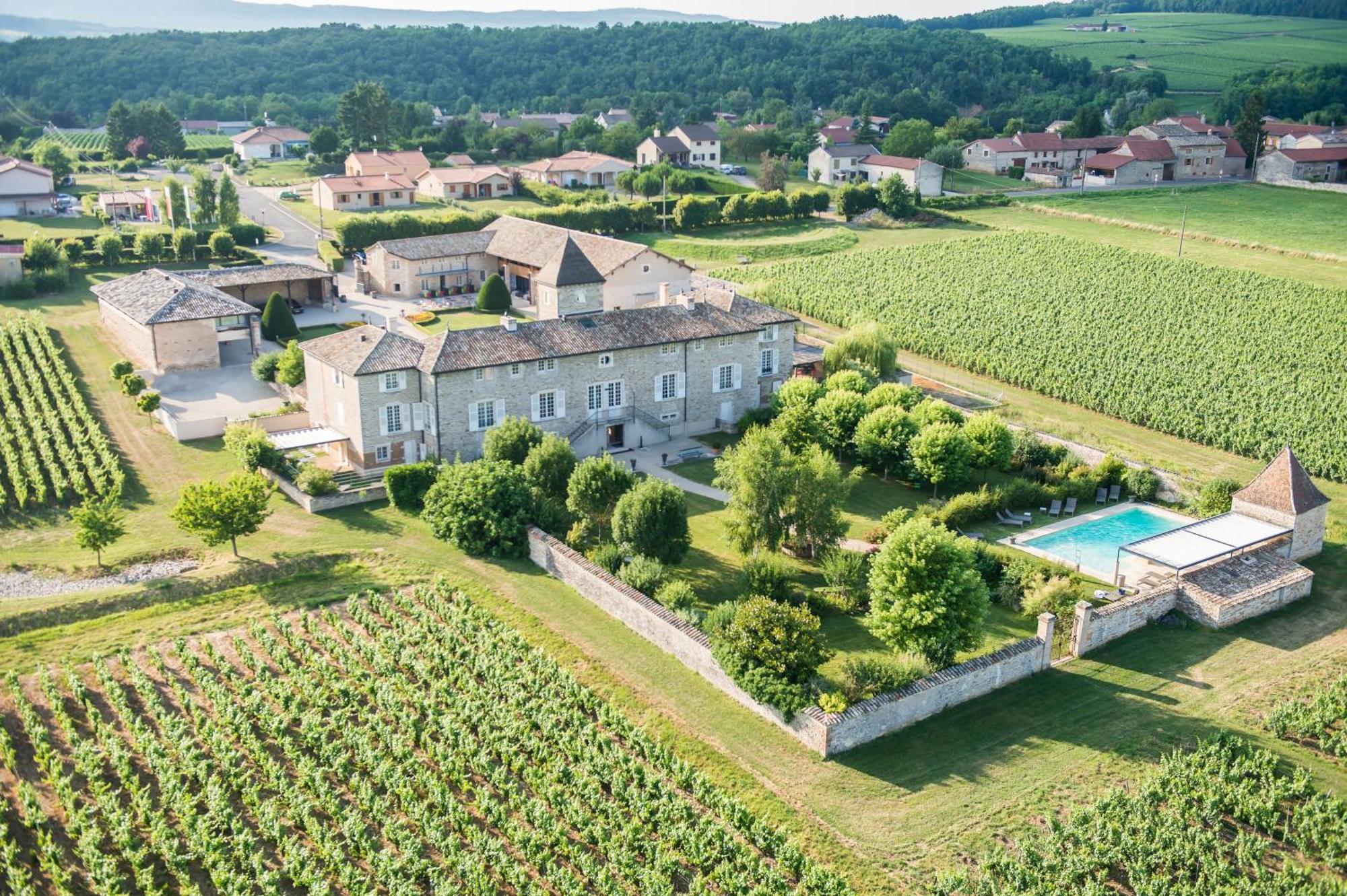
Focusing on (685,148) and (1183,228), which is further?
(685,148)

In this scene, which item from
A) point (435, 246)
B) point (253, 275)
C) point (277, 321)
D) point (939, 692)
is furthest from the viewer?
point (435, 246)

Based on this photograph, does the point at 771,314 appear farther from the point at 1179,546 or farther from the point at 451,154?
the point at 451,154

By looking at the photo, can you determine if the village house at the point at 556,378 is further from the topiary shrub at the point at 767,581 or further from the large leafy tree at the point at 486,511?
the topiary shrub at the point at 767,581

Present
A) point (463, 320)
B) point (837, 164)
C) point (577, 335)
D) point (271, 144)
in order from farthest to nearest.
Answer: point (271, 144)
point (837, 164)
point (463, 320)
point (577, 335)

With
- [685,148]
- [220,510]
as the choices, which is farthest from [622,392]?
[685,148]

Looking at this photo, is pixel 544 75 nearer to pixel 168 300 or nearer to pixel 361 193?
pixel 361 193

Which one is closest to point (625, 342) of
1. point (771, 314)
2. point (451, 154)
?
point (771, 314)
